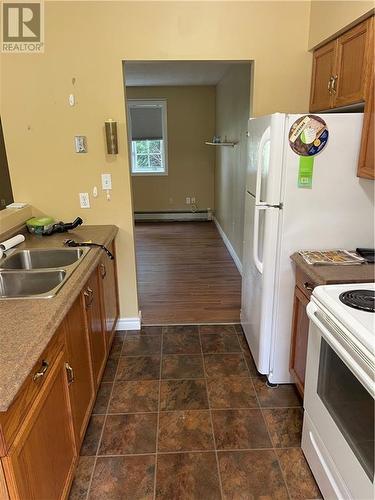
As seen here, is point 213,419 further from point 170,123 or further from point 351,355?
point 170,123

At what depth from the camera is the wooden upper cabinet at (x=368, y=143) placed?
1.86 m

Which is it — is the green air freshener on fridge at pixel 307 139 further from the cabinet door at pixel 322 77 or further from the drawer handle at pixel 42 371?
the drawer handle at pixel 42 371

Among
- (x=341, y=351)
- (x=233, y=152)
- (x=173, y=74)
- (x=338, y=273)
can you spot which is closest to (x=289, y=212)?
(x=338, y=273)

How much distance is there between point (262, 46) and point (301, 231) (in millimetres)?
1409

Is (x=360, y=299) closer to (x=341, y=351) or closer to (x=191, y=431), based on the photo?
(x=341, y=351)

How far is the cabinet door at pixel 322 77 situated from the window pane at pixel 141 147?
5.32 meters

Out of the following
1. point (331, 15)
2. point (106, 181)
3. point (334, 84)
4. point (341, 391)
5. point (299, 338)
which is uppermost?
point (331, 15)

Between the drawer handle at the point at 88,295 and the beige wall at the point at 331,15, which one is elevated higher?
the beige wall at the point at 331,15

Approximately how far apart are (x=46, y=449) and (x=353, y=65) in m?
2.33

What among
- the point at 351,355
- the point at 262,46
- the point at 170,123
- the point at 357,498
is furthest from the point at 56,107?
the point at 170,123

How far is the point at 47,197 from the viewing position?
285 cm

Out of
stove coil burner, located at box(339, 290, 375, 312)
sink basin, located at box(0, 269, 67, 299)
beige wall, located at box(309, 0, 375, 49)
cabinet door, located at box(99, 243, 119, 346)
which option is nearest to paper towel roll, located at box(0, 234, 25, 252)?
sink basin, located at box(0, 269, 67, 299)

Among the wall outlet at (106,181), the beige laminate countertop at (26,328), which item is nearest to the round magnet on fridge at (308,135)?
the beige laminate countertop at (26,328)

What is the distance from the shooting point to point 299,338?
7.16ft
